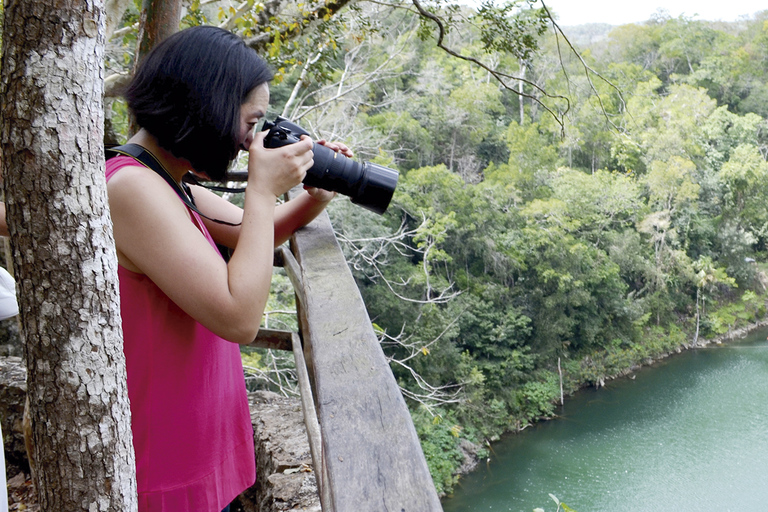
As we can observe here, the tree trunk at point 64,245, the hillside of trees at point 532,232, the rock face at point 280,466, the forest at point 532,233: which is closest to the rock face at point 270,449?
the rock face at point 280,466

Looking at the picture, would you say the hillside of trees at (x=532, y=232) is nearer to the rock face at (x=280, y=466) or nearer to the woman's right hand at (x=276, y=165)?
the rock face at (x=280, y=466)

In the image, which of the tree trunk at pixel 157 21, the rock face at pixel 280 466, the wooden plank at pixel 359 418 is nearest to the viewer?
the wooden plank at pixel 359 418

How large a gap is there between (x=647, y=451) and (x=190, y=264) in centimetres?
1043

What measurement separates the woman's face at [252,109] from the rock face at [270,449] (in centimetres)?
66

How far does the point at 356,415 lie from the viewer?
0.45 metres

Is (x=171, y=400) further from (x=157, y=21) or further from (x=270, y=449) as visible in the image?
(x=157, y=21)

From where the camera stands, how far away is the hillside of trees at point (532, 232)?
393 inches

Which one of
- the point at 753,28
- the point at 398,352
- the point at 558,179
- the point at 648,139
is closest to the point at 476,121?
the point at 558,179

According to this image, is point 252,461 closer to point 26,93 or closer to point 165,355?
point 165,355

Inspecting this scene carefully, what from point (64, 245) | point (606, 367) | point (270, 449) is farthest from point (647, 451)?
point (64, 245)

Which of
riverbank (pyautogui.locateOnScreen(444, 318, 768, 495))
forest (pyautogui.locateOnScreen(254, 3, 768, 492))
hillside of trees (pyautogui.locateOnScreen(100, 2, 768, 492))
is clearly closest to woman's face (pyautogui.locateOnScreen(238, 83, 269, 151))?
hillside of trees (pyautogui.locateOnScreen(100, 2, 768, 492))

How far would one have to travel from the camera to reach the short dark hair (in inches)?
23.1

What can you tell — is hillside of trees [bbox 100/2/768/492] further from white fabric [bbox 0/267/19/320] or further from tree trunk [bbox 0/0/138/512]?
tree trunk [bbox 0/0/138/512]

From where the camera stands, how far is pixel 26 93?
0.41m
